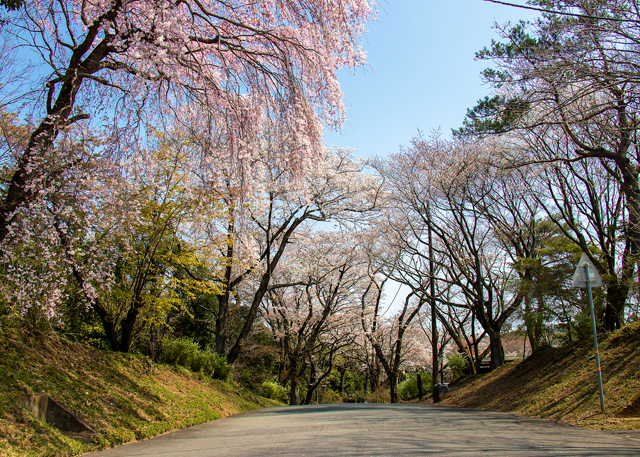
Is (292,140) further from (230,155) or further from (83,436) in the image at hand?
(83,436)

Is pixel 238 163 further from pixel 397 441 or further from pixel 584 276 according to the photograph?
pixel 584 276

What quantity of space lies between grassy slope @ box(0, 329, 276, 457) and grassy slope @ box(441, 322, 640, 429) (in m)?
6.99

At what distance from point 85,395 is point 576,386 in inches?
369

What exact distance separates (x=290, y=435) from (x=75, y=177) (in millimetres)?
5045

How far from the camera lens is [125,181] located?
23.4 feet

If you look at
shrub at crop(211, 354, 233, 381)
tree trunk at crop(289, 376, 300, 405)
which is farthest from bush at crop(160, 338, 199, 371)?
tree trunk at crop(289, 376, 300, 405)

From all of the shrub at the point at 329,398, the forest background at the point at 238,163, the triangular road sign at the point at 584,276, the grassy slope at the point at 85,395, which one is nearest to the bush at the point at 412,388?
the forest background at the point at 238,163

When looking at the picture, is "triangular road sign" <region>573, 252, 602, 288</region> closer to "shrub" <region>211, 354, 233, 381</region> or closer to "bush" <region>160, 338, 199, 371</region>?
"bush" <region>160, 338, 199, 371</region>

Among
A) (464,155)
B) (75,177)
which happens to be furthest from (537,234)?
(75,177)

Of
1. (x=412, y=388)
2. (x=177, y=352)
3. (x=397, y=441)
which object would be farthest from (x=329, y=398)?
(x=397, y=441)

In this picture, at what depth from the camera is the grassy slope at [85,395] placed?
486 cm

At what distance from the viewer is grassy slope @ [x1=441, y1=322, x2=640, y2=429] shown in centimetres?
734

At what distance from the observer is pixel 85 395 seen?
652cm

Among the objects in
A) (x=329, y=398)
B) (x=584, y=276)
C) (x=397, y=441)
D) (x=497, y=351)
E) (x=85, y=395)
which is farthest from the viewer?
(x=329, y=398)
